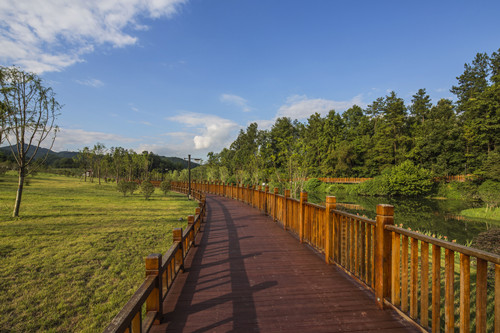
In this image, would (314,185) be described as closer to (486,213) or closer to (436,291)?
(486,213)

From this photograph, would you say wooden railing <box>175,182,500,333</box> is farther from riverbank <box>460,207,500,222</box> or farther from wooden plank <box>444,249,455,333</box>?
riverbank <box>460,207,500,222</box>

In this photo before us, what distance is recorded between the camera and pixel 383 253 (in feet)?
9.64

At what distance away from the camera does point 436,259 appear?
7.50 ft

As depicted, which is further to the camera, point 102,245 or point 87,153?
point 87,153

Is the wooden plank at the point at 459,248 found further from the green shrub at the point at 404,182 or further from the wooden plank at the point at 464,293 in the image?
the green shrub at the point at 404,182

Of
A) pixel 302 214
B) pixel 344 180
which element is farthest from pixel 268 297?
pixel 344 180

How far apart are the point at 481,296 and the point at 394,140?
182ft

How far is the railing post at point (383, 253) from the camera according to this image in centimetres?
295

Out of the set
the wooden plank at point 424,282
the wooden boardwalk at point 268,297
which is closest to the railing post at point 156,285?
the wooden boardwalk at point 268,297

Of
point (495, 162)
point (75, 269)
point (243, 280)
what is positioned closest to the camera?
point (243, 280)

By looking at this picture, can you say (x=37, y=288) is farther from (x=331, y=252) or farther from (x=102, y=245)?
(x=331, y=252)

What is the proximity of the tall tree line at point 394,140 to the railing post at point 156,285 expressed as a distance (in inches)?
843

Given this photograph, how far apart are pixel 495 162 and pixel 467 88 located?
3410cm

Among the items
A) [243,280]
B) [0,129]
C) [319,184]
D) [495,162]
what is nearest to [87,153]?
[0,129]
